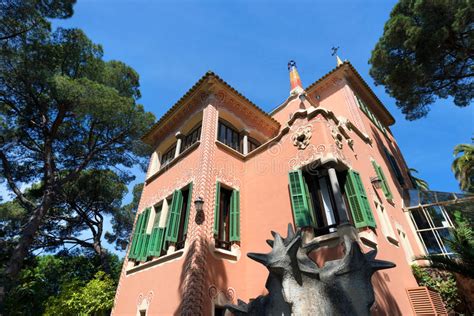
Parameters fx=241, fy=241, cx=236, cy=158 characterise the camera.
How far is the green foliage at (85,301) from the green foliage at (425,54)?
1578 centimetres

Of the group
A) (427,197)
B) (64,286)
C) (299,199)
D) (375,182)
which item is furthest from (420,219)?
(64,286)

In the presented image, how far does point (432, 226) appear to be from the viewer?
9.72 meters

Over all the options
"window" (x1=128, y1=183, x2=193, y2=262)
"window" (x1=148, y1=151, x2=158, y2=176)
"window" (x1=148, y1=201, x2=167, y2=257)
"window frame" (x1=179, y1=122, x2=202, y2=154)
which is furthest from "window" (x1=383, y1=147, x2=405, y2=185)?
"window" (x1=148, y1=151, x2=158, y2=176)

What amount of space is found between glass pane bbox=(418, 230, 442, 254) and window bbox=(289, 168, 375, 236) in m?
5.88

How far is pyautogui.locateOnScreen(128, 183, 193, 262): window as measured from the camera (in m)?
7.27

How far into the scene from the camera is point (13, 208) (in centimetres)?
1681

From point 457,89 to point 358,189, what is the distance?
32.2 feet

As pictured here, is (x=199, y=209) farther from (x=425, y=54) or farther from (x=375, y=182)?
(x=425, y=54)

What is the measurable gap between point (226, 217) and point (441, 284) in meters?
7.18

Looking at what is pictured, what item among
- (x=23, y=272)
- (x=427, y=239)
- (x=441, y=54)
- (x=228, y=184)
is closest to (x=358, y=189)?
(x=228, y=184)

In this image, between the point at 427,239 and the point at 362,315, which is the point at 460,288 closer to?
the point at 427,239

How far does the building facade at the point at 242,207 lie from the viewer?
584cm

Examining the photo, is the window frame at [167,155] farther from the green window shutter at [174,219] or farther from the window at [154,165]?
the green window shutter at [174,219]

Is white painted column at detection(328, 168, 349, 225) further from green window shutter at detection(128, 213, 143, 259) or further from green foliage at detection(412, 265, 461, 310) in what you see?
green window shutter at detection(128, 213, 143, 259)
